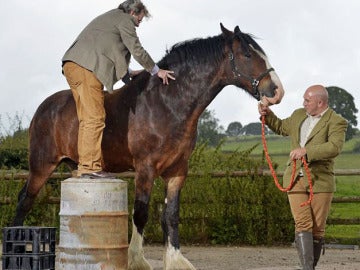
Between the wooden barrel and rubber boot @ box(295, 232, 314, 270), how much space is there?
→ 5.31ft

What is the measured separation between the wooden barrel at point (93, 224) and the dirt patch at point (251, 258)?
272 centimetres

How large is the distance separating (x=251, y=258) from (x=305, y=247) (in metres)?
4.22

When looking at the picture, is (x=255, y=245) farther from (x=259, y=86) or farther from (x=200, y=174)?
(x=259, y=86)

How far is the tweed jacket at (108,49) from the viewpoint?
25.6 feet

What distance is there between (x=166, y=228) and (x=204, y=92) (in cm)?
147

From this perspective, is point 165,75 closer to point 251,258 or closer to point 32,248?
point 32,248

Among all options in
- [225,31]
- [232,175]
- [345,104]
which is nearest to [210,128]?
[345,104]

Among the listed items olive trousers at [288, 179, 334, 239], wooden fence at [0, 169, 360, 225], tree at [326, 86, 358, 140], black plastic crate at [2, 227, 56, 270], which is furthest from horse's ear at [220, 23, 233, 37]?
tree at [326, 86, 358, 140]

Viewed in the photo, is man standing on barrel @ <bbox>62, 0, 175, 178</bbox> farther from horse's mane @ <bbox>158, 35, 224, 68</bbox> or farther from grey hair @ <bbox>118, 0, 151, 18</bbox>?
horse's mane @ <bbox>158, 35, 224, 68</bbox>

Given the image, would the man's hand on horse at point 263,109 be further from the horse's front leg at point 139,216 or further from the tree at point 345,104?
the tree at point 345,104

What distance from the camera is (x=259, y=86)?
8305 mm

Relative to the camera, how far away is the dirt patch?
→ 401 inches

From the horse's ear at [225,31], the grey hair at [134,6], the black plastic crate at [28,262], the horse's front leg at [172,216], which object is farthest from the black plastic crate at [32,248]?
the horse's ear at [225,31]

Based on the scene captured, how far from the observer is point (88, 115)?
7.67m
